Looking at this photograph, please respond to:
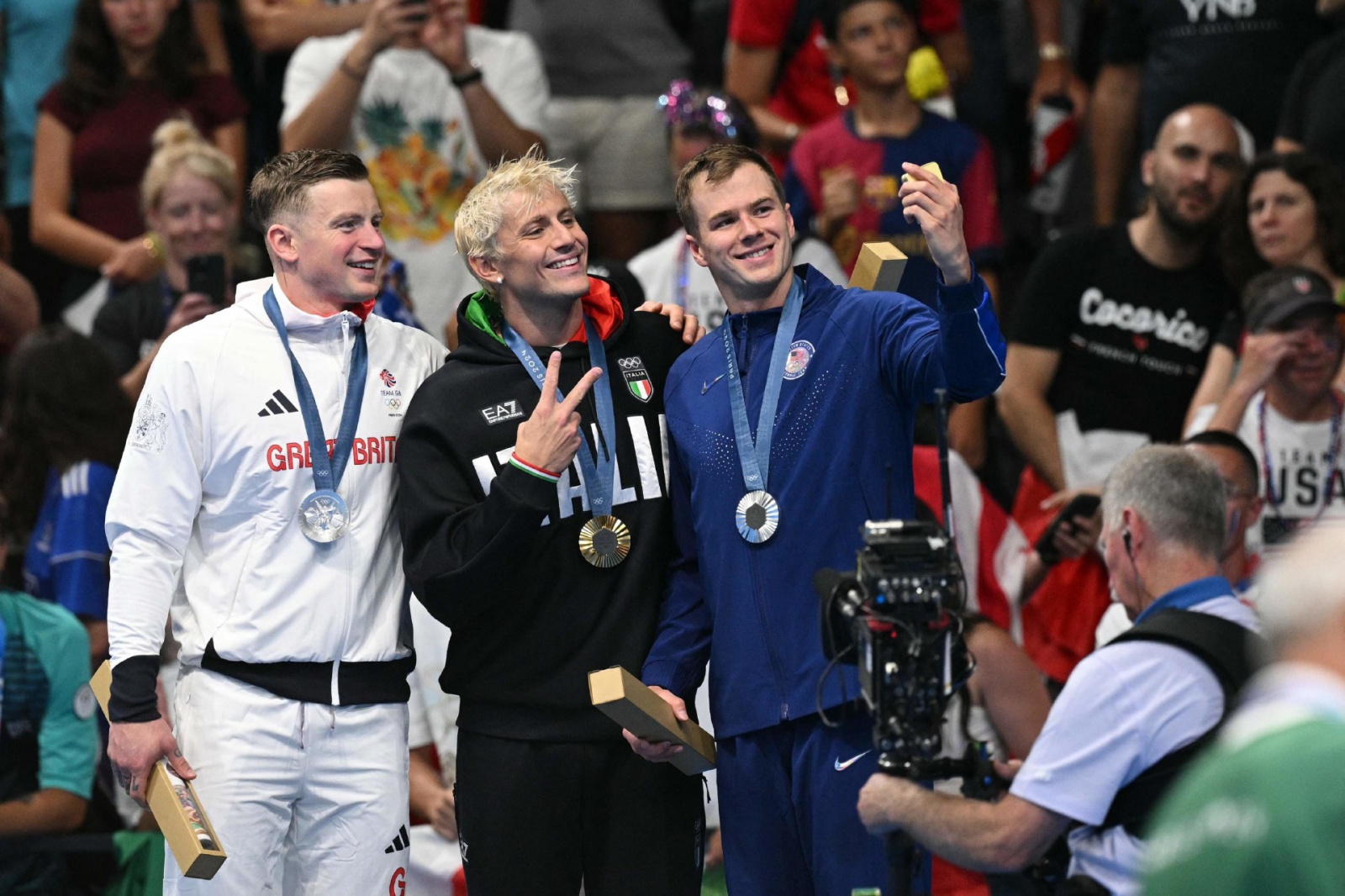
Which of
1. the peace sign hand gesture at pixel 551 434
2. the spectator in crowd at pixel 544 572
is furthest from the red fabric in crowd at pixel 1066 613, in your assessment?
the peace sign hand gesture at pixel 551 434

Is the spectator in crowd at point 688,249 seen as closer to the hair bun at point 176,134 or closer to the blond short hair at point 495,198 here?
the hair bun at point 176,134

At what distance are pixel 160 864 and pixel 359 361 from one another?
1857 mm

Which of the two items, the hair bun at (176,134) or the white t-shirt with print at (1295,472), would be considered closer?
the white t-shirt with print at (1295,472)

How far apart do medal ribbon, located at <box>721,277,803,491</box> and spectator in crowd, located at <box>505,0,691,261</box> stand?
3861mm

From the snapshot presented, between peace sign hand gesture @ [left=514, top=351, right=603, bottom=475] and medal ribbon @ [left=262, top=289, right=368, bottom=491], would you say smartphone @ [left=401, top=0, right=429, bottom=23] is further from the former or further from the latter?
peace sign hand gesture @ [left=514, top=351, right=603, bottom=475]

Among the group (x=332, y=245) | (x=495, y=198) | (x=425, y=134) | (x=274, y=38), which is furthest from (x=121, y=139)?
(x=495, y=198)

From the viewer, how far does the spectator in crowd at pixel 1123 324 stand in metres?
6.63

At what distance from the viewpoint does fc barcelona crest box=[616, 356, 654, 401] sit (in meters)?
4.27

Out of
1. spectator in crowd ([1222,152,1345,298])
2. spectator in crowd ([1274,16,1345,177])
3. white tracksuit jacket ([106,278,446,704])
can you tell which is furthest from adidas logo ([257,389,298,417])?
spectator in crowd ([1274,16,1345,177])

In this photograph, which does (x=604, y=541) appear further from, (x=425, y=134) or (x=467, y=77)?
(x=425, y=134)

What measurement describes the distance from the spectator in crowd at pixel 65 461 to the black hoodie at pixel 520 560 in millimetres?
2298

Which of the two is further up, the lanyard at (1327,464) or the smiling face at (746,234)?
the smiling face at (746,234)

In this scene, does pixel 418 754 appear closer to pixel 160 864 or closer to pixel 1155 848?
pixel 160 864

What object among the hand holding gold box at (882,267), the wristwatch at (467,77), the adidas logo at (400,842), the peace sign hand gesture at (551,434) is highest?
the wristwatch at (467,77)
